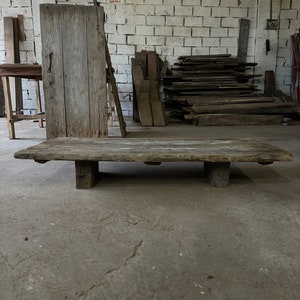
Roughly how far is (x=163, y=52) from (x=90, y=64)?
3.47 m

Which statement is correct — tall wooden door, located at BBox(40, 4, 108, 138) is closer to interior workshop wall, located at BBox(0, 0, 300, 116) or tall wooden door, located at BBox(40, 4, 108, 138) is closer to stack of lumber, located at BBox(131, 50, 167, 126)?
stack of lumber, located at BBox(131, 50, 167, 126)

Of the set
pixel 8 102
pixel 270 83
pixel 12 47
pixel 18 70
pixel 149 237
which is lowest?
pixel 149 237

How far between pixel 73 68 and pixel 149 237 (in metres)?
2.08

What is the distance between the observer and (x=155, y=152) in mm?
1688

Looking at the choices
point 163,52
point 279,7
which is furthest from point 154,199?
point 279,7

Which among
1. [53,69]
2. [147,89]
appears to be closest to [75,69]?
[53,69]

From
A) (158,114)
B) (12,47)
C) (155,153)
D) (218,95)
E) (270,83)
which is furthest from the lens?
(270,83)

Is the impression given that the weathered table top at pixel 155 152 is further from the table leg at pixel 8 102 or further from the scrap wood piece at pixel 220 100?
the scrap wood piece at pixel 220 100

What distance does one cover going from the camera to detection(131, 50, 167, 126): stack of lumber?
16.3 ft

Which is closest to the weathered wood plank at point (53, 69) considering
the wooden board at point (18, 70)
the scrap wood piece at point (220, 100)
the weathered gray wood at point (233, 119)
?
the wooden board at point (18, 70)

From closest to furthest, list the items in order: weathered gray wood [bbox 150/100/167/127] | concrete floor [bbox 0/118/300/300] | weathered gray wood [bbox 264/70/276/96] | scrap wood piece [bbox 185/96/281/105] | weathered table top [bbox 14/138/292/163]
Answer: concrete floor [bbox 0/118/300/300] → weathered table top [bbox 14/138/292/163] → weathered gray wood [bbox 150/100/167/127] → scrap wood piece [bbox 185/96/281/105] → weathered gray wood [bbox 264/70/276/96]

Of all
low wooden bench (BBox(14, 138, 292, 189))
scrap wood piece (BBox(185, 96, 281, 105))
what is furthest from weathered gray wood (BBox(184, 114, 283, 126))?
low wooden bench (BBox(14, 138, 292, 189))

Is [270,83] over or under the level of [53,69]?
under

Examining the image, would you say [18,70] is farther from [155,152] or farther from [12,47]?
[12,47]
